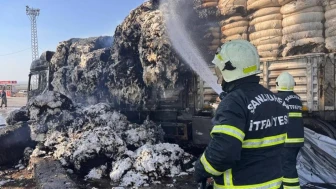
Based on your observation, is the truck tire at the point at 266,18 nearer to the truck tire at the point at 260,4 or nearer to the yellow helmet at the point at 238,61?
the truck tire at the point at 260,4

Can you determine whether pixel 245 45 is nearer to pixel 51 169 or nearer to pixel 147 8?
pixel 51 169

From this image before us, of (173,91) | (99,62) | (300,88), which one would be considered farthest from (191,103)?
(99,62)

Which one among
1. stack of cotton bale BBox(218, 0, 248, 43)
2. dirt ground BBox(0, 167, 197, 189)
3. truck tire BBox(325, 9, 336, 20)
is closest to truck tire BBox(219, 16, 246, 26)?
stack of cotton bale BBox(218, 0, 248, 43)

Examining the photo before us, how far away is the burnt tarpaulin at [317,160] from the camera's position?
13.1 ft

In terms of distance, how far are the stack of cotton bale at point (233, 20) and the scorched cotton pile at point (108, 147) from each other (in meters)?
2.37

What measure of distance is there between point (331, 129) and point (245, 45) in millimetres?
3192

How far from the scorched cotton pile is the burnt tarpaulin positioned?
6.01ft

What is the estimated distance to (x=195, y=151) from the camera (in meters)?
6.08

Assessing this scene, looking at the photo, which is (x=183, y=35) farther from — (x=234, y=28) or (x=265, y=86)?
(x=265, y=86)

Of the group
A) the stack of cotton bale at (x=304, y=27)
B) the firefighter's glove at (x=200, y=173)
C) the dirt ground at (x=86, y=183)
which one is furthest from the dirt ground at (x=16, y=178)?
the stack of cotton bale at (x=304, y=27)

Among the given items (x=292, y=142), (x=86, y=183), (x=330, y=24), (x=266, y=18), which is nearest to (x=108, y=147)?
(x=86, y=183)

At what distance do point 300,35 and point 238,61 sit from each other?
11.6ft

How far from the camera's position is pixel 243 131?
1547mm

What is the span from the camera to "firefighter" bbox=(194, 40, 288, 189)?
5.01 feet
